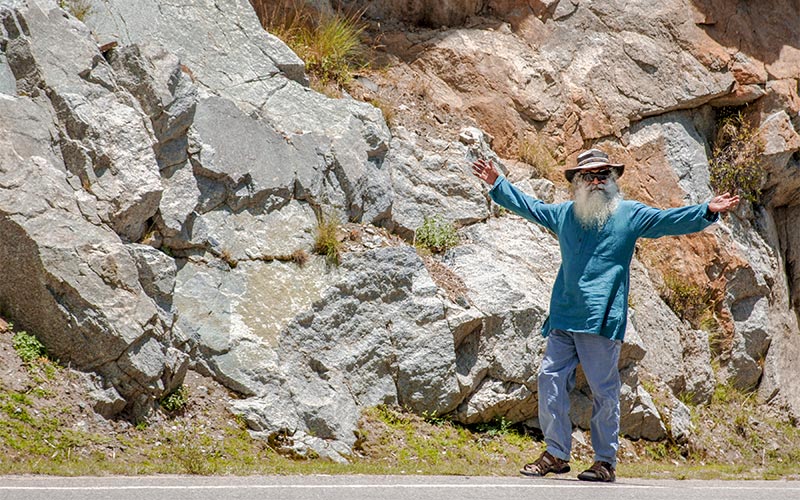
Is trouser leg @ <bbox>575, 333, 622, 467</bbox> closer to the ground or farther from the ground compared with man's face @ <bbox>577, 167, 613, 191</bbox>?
closer to the ground

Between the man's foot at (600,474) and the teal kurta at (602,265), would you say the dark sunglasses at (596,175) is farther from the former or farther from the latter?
the man's foot at (600,474)

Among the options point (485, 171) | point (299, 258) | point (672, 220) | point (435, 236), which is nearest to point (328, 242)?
point (299, 258)

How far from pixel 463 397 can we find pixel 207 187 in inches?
127

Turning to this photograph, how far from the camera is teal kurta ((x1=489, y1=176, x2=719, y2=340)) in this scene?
22.0 feet

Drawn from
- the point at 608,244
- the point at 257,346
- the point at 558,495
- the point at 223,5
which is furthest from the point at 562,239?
the point at 223,5

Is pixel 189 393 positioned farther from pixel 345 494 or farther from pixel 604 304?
pixel 604 304

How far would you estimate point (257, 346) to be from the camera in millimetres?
8680

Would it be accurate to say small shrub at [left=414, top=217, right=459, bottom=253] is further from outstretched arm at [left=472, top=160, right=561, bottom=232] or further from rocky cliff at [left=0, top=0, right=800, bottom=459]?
outstretched arm at [left=472, top=160, right=561, bottom=232]

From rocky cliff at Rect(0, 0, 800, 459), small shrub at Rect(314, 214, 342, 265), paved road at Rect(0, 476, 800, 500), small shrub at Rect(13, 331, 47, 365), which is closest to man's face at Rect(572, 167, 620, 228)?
paved road at Rect(0, 476, 800, 500)

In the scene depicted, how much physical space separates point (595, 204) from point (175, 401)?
3805 millimetres

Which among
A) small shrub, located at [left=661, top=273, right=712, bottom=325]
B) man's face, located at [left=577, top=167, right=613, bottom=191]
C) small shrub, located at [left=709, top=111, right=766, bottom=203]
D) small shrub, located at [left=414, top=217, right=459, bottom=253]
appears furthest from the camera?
small shrub, located at [left=709, top=111, right=766, bottom=203]

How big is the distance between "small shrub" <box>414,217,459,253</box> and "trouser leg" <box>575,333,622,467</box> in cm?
365

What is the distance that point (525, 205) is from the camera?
7.30 metres

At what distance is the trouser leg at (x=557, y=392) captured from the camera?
22.3ft
